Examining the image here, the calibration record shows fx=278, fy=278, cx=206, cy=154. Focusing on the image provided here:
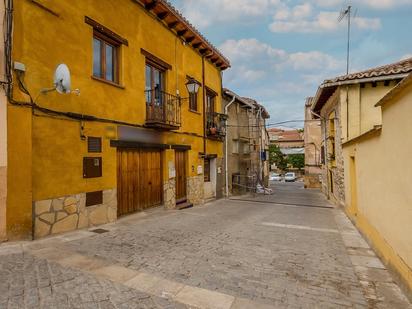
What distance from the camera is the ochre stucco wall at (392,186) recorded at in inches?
143

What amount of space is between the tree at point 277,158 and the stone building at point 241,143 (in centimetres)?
2829

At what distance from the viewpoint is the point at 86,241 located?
568 centimetres

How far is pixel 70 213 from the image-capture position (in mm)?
6449

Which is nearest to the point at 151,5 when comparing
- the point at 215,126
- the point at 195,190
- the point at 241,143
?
the point at 215,126

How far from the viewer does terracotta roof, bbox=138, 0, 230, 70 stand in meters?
9.50

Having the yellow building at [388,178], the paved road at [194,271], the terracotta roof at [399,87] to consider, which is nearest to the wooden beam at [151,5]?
the paved road at [194,271]

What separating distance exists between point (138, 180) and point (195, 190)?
155 inches

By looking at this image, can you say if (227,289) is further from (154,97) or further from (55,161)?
(154,97)

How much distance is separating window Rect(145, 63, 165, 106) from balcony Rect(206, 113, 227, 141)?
385 cm

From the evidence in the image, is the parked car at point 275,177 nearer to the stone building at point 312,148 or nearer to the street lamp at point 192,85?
the stone building at point 312,148

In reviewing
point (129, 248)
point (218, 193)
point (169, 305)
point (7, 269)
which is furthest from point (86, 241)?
point (218, 193)

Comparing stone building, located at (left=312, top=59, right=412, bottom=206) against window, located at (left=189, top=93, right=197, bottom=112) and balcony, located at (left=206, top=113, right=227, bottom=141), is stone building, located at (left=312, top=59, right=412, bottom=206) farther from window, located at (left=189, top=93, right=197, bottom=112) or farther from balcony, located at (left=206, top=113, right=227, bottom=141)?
window, located at (left=189, top=93, right=197, bottom=112)

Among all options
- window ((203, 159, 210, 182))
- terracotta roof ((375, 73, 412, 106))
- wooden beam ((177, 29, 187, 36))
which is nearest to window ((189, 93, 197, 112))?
wooden beam ((177, 29, 187, 36))

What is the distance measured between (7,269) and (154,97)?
7019mm
